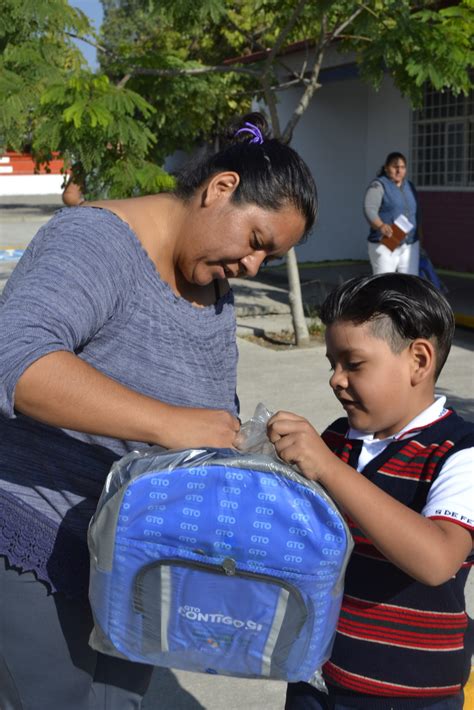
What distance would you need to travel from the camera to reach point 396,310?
194 cm

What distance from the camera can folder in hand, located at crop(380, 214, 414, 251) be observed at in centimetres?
950

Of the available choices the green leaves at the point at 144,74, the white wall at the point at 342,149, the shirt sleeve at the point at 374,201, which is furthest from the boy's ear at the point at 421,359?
the white wall at the point at 342,149

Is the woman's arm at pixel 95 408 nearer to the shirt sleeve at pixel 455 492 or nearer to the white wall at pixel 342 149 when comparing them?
the shirt sleeve at pixel 455 492

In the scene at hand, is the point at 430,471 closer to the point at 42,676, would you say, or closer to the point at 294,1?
the point at 42,676

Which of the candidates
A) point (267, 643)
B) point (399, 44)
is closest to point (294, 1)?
point (399, 44)

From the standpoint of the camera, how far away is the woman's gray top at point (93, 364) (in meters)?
1.90

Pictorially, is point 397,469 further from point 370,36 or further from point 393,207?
point 393,207

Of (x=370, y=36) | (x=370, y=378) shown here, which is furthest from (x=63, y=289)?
(x=370, y=36)

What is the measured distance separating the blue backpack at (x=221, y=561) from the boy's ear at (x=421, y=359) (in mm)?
415

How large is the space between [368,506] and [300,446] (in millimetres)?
156

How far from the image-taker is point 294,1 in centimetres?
862

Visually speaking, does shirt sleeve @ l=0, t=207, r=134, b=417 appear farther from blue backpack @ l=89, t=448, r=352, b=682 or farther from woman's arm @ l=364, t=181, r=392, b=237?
woman's arm @ l=364, t=181, r=392, b=237

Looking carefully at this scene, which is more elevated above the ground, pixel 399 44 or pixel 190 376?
pixel 399 44

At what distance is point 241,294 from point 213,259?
35.9 ft
